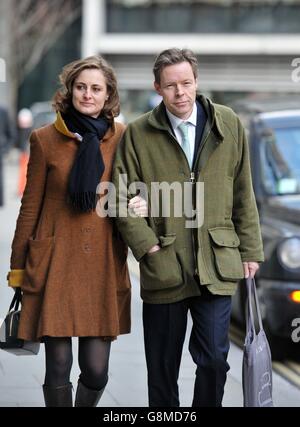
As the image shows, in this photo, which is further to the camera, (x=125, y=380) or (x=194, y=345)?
(x=125, y=380)

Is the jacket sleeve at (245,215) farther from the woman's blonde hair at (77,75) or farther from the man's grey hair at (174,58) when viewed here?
the woman's blonde hair at (77,75)

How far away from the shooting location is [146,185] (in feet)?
15.7

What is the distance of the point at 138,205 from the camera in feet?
15.5

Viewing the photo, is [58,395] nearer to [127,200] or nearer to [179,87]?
[127,200]

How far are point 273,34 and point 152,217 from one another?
27340mm

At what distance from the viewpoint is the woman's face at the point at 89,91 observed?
484 cm

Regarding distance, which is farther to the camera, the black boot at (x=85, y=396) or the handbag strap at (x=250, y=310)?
the black boot at (x=85, y=396)

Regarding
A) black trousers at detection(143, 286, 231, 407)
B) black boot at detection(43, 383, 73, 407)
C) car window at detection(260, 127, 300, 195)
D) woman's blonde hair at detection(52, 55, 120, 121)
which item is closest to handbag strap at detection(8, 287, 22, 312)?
black boot at detection(43, 383, 73, 407)

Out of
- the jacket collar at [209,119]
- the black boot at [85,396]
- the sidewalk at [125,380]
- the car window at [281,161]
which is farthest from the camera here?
the car window at [281,161]

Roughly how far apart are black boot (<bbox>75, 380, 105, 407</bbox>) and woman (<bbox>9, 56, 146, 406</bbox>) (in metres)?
0.05

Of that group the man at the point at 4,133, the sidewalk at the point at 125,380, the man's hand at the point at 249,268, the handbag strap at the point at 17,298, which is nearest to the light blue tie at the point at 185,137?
the man's hand at the point at 249,268

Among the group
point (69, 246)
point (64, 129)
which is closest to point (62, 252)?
point (69, 246)

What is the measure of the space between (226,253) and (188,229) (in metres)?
0.20

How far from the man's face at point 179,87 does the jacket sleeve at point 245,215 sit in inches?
12.4
